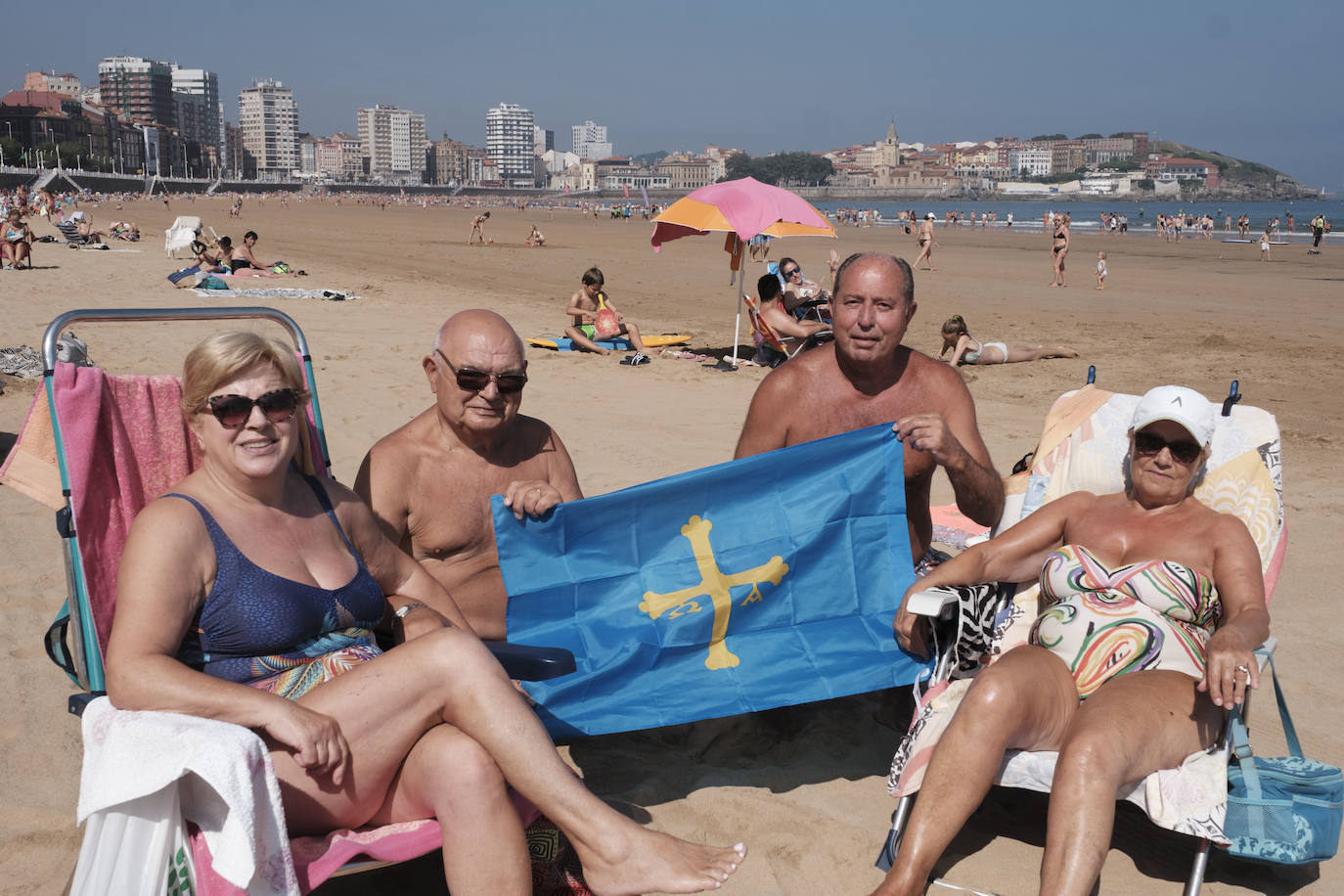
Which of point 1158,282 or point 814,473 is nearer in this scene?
point 814,473

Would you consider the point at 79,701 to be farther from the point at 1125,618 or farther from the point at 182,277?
the point at 182,277

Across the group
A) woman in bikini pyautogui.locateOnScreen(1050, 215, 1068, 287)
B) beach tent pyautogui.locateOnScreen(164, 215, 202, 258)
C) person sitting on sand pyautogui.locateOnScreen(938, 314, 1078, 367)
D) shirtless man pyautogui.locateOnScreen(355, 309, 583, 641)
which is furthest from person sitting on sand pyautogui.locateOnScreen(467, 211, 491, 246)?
shirtless man pyautogui.locateOnScreen(355, 309, 583, 641)

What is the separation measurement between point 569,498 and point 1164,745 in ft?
6.24

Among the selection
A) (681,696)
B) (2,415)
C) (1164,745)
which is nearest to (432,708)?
(681,696)

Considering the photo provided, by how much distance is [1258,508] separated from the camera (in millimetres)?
3588

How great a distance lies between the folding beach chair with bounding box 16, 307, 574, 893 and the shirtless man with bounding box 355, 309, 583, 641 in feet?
0.94

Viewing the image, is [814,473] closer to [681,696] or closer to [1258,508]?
[681,696]

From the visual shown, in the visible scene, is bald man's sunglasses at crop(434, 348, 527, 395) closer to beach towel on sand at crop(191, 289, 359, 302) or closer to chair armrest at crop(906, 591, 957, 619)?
chair armrest at crop(906, 591, 957, 619)

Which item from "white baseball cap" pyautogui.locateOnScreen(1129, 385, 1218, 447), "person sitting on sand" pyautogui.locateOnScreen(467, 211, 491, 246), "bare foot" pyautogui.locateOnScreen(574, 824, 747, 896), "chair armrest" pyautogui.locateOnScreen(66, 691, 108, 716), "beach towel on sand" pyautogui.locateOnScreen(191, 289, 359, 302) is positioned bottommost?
"bare foot" pyautogui.locateOnScreen(574, 824, 747, 896)

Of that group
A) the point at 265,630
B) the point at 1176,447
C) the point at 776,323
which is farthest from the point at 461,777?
the point at 776,323

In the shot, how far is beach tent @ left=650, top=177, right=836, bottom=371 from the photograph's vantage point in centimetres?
1070

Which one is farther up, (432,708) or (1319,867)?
(432,708)

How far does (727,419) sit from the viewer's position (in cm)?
875

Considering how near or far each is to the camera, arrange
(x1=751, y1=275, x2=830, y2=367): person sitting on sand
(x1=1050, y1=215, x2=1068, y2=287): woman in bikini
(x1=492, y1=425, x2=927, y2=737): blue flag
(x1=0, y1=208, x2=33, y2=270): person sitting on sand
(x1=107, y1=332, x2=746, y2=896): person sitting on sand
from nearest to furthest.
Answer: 1. (x1=107, y1=332, x2=746, y2=896): person sitting on sand
2. (x1=492, y1=425, x2=927, y2=737): blue flag
3. (x1=751, y1=275, x2=830, y2=367): person sitting on sand
4. (x1=0, y1=208, x2=33, y2=270): person sitting on sand
5. (x1=1050, y1=215, x2=1068, y2=287): woman in bikini
